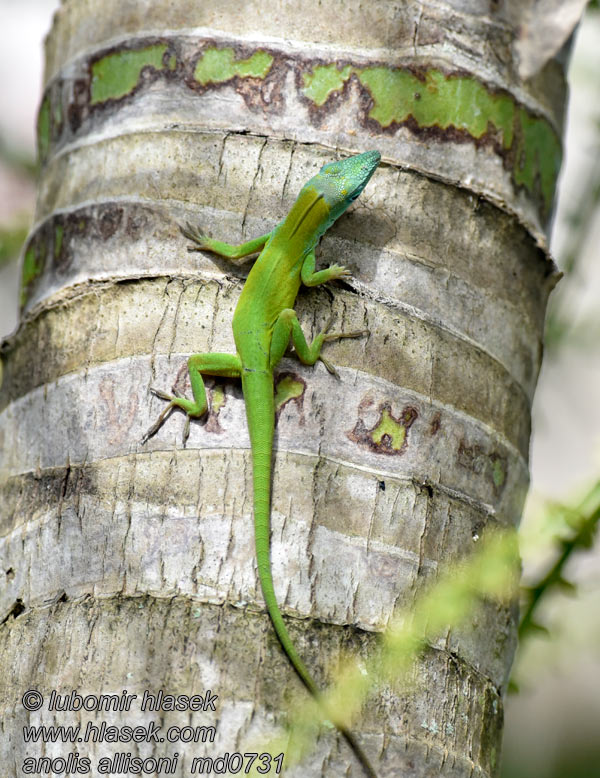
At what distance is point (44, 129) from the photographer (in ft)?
9.07

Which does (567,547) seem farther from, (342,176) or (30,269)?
(30,269)

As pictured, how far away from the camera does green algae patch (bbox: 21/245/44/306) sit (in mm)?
2512

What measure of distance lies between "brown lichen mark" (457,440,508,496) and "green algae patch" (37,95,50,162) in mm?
1486

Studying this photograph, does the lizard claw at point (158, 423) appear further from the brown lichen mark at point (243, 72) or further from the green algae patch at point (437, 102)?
the green algae patch at point (437, 102)

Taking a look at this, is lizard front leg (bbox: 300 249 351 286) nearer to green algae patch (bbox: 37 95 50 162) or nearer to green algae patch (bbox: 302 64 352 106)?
green algae patch (bbox: 302 64 352 106)

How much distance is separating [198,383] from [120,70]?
0.95 m

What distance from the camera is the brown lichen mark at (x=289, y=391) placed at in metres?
2.07

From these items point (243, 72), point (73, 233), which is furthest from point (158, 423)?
point (243, 72)

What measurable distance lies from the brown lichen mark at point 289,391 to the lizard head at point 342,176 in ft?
1.34

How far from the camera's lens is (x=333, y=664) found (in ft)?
6.00

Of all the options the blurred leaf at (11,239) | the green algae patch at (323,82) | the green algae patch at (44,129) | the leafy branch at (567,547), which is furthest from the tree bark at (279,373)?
the blurred leaf at (11,239)

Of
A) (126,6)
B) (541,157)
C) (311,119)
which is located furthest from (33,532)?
(541,157)

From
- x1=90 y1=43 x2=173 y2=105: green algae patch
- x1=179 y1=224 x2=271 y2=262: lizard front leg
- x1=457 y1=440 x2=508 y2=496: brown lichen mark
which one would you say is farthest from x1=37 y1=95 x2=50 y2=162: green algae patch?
x1=457 y1=440 x2=508 y2=496: brown lichen mark

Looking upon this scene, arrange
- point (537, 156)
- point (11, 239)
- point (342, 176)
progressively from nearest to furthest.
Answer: point (342, 176) → point (537, 156) → point (11, 239)
